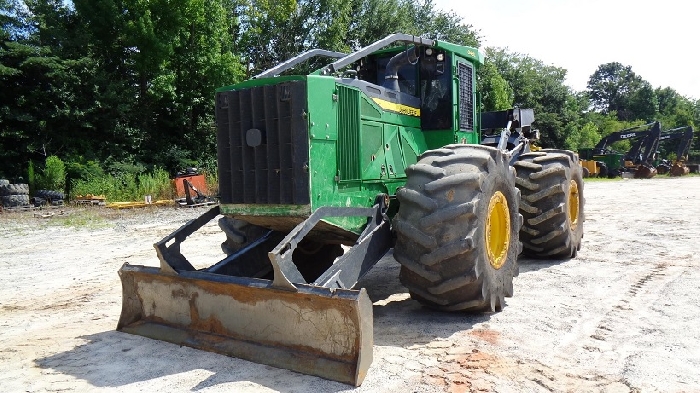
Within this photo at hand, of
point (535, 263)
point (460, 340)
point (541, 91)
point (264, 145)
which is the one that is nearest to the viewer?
point (460, 340)

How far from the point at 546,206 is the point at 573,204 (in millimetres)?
1297

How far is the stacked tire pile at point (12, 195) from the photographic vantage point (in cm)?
2015

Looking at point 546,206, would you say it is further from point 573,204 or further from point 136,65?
point 136,65

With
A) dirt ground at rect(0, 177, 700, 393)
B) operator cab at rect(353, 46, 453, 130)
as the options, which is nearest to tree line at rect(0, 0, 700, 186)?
dirt ground at rect(0, 177, 700, 393)

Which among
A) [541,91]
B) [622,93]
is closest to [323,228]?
[541,91]

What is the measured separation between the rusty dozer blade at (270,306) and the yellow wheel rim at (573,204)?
13.1 ft

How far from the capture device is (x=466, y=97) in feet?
23.0

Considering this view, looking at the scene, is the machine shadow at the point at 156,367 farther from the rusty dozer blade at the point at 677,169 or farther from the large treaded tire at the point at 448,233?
the rusty dozer blade at the point at 677,169

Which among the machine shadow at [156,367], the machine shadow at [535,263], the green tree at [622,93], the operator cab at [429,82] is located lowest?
the machine shadow at [156,367]

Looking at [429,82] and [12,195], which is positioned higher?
[429,82]

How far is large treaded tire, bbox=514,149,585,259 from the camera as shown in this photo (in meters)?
7.23

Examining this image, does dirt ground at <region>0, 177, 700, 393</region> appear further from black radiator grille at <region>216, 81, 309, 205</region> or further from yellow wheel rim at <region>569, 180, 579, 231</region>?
black radiator grille at <region>216, 81, 309, 205</region>

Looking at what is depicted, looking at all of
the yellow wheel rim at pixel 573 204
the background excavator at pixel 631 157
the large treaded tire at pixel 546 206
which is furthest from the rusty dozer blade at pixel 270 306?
the background excavator at pixel 631 157

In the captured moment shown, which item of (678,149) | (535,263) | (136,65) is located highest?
(136,65)
